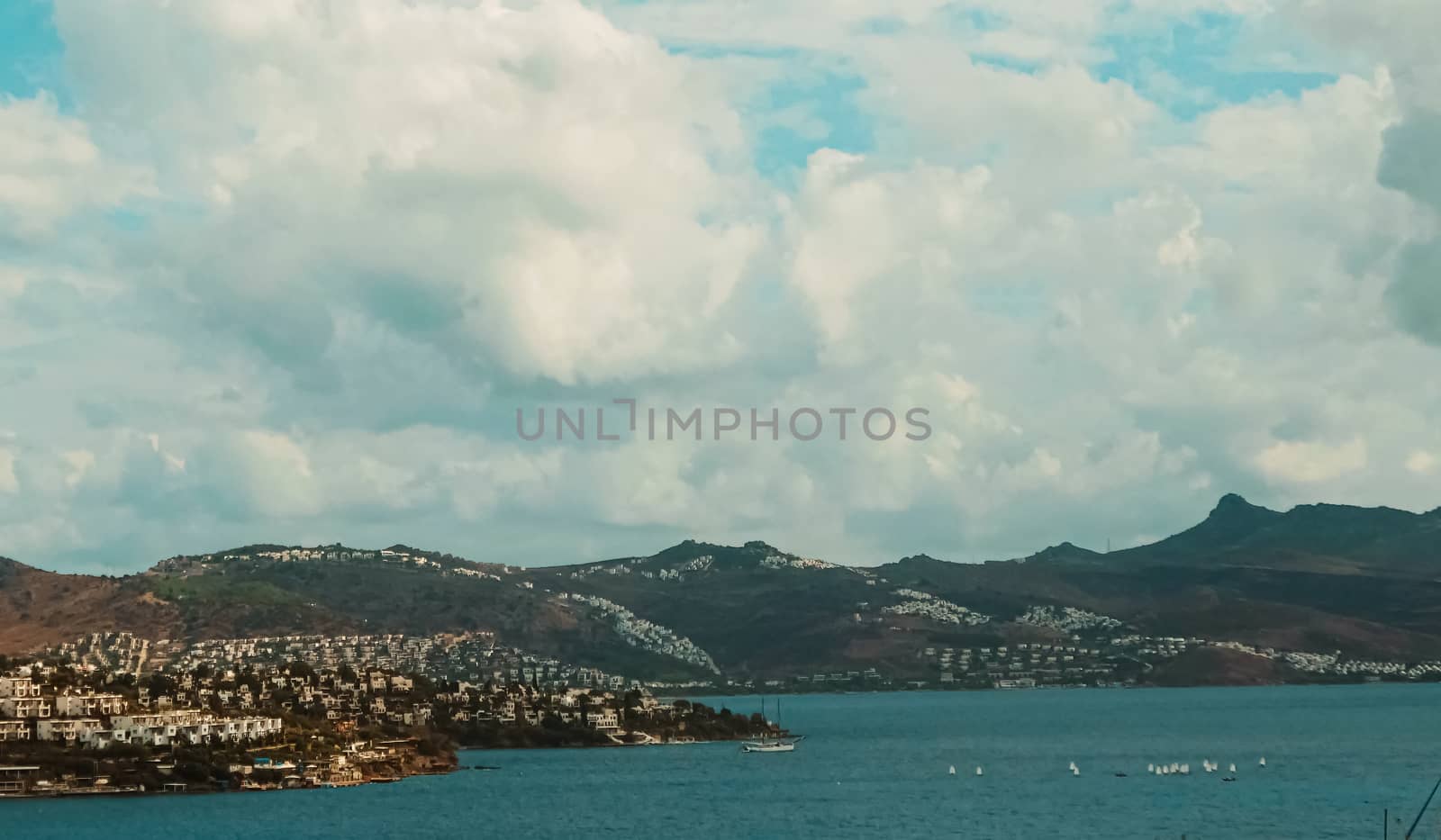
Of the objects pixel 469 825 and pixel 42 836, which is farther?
pixel 469 825

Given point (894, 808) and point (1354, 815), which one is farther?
point (894, 808)

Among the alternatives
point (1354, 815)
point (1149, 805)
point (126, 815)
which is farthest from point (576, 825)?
point (1354, 815)

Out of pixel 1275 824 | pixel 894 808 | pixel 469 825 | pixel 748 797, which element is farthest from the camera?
pixel 748 797

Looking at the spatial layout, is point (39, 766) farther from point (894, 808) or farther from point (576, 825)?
point (894, 808)

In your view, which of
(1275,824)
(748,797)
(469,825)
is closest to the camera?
(1275,824)

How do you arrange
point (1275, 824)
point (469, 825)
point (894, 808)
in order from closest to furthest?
point (1275, 824) → point (469, 825) → point (894, 808)

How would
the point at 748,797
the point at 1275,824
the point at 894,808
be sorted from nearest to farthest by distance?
the point at 1275,824 < the point at 894,808 < the point at 748,797

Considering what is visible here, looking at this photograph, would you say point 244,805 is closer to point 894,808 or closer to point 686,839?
point 686,839

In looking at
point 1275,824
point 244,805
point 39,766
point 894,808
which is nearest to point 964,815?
point 894,808
